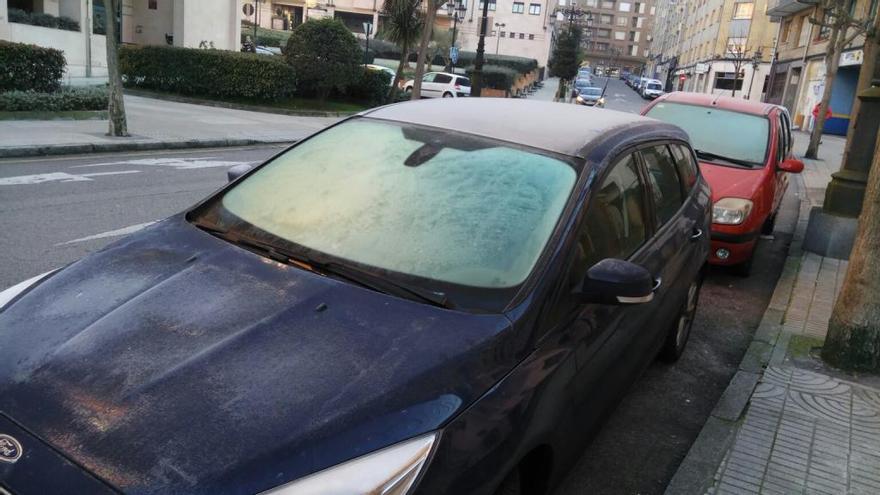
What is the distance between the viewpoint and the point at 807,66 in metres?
39.8

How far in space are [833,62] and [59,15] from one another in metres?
27.5

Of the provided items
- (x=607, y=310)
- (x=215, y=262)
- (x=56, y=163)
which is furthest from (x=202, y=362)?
(x=56, y=163)

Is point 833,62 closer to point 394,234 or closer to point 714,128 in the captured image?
point 714,128

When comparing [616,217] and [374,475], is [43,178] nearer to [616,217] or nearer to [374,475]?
[616,217]

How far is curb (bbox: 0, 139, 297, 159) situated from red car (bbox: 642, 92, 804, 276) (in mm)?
8841

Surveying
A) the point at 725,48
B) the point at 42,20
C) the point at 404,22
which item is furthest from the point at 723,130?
the point at 725,48

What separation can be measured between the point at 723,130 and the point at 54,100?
13517 mm

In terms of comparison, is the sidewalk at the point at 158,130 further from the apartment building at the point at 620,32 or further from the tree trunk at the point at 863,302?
the apartment building at the point at 620,32

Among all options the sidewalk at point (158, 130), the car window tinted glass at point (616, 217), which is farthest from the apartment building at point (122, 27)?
the car window tinted glass at point (616, 217)

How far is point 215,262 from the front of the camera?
2.60 meters

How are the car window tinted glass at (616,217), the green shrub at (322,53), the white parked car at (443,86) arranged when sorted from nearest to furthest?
the car window tinted glass at (616,217) → the green shrub at (322,53) → the white parked car at (443,86)

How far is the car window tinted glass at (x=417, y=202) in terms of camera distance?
2639 millimetres

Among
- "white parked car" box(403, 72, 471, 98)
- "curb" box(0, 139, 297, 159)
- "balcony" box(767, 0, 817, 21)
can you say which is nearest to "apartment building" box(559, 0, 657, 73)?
"balcony" box(767, 0, 817, 21)

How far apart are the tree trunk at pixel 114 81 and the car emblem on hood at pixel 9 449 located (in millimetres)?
12323
